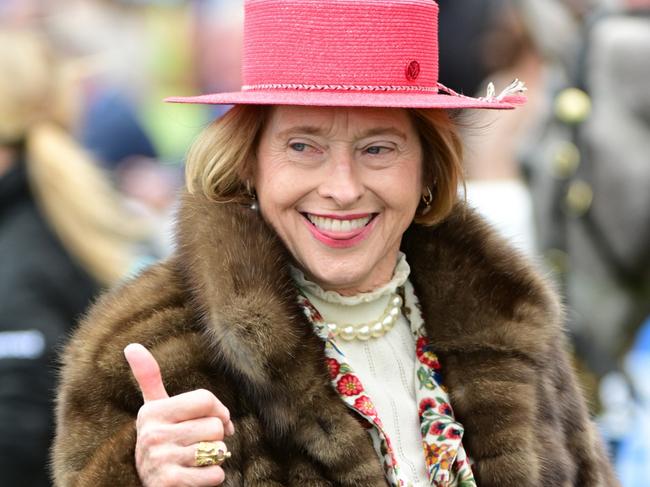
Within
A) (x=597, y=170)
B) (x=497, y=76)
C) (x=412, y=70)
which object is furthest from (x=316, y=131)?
(x=497, y=76)

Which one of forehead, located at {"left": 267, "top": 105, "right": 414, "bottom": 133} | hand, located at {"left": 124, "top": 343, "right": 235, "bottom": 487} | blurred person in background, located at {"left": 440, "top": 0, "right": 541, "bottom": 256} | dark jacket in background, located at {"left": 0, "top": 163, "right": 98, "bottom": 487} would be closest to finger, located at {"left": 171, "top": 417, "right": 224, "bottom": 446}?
hand, located at {"left": 124, "top": 343, "right": 235, "bottom": 487}

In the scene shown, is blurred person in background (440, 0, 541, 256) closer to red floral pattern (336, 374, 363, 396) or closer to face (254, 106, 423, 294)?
face (254, 106, 423, 294)

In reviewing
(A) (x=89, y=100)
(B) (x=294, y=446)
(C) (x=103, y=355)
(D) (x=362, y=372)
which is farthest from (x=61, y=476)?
(A) (x=89, y=100)

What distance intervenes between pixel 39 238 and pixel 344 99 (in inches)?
86.6

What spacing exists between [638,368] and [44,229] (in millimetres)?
2533

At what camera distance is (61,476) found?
3.09m

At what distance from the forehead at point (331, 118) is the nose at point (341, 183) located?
0.24ft

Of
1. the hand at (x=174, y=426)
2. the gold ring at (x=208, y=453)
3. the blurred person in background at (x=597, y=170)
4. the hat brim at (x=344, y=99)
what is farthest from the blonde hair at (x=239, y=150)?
the blurred person in background at (x=597, y=170)

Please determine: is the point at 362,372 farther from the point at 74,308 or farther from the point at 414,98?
the point at 74,308

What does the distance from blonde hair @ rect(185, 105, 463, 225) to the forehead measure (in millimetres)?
71

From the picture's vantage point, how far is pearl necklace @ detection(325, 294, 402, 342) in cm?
339

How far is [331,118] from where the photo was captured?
3252mm

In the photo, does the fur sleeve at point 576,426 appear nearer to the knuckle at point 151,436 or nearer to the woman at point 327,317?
the woman at point 327,317

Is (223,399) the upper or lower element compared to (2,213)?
upper
